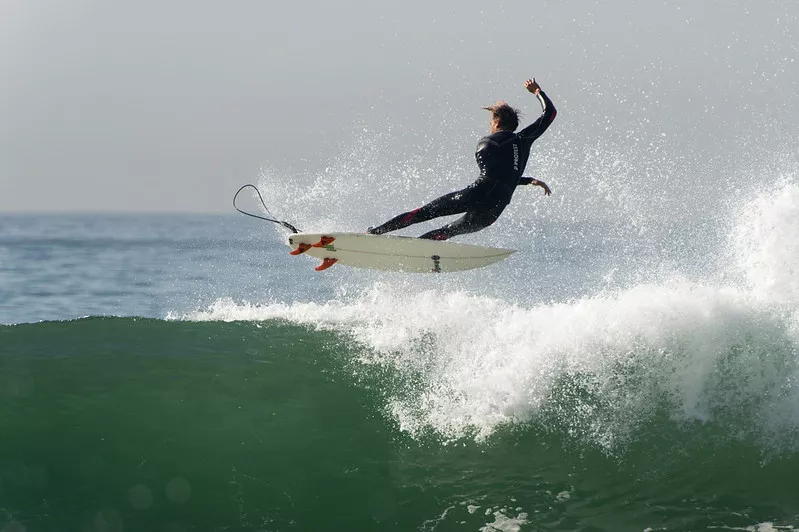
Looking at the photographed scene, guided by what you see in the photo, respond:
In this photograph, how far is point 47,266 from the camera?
2686cm

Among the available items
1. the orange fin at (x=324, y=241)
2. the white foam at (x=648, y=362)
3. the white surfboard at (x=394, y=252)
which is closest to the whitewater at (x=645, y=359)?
the white foam at (x=648, y=362)

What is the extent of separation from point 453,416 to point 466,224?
2.53 m

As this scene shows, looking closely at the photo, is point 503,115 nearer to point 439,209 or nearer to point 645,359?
point 439,209

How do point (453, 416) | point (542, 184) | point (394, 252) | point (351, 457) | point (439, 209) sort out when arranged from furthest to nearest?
point (394, 252) → point (542, 184) → point (439, 209) → point (453, 416) → point (351, 457)

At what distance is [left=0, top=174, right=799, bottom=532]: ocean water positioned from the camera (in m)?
5.70

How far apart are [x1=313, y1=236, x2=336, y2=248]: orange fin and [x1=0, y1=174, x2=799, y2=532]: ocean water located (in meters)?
1.24

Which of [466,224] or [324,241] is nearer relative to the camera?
[466,224]

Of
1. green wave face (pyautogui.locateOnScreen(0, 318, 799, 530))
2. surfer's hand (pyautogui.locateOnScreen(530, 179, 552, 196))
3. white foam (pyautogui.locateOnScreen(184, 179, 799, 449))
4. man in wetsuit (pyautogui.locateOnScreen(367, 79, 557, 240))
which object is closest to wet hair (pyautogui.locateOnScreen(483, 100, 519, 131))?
man in wetsuit (pyautogui.locateOnScreen(367, 79, 557, 240))

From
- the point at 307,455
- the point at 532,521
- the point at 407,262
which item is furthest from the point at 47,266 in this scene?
the point at 532,521

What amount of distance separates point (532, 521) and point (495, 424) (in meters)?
1.39

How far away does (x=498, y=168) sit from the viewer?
798 cm

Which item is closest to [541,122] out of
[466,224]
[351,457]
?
[466,224]

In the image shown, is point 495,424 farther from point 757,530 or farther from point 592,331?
point 757,530

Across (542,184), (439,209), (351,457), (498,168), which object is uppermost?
(498,168)
